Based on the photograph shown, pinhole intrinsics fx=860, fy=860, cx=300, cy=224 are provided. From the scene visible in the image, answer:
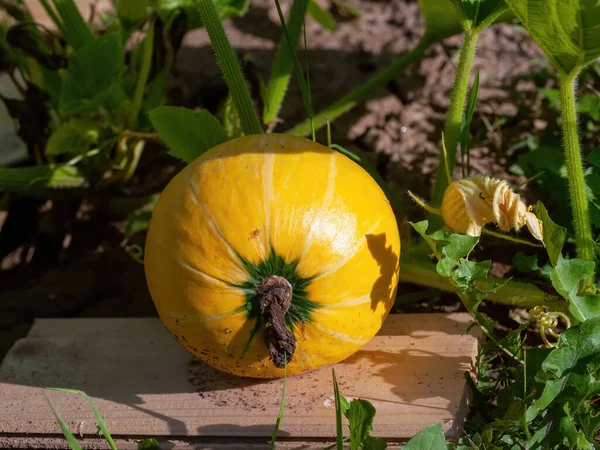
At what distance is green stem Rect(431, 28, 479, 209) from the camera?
192cm

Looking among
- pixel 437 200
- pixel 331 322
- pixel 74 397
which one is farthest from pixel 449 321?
pixel 74 397

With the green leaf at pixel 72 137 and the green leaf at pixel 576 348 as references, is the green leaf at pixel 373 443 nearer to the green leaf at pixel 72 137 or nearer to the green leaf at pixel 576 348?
the green leaf at pixel 576 348

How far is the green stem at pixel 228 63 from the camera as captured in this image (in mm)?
1953

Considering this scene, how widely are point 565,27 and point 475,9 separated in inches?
A: 13.0

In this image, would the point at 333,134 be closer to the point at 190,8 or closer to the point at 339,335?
the point at 190,8

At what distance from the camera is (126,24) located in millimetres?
2402

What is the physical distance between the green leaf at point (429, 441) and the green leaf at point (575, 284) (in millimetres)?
356

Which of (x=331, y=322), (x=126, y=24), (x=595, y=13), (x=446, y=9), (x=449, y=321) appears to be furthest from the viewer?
(x=126, y=24)

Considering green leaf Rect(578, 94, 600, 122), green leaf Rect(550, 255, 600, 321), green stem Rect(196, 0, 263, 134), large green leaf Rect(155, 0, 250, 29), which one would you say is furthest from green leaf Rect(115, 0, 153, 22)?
green leaf Rect(550, 255, 600, 321)

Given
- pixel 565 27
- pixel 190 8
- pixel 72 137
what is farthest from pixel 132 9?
pixel 565 27

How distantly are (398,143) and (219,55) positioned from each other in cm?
99

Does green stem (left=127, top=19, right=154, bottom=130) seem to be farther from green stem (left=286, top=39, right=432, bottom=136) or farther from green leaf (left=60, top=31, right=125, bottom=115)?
green stem (left=286, top=39, right=432, bottom=136)

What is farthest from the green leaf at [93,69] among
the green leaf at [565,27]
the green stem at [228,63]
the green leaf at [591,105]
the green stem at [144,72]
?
the green leaf at [591,105]

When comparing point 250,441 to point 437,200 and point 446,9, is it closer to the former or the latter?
point 437,200
